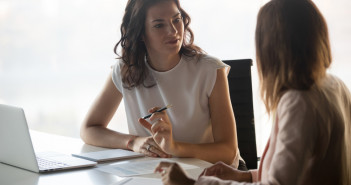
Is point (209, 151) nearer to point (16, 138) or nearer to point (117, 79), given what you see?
point (117, 79)

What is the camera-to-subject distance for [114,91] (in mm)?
2430

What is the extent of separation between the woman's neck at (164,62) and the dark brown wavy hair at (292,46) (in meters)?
1.16

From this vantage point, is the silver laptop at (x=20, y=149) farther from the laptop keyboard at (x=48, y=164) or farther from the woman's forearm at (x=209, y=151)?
the woman's forearm at (x=209, y=151)

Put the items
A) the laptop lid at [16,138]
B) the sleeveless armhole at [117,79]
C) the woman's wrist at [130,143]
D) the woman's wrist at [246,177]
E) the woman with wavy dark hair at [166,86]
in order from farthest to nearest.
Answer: the sleeveless armhole at [117,79], the woman with wavy dark hair at [166,86], the woman's wrist at [130,143], the laptop lid at [16,138], the woman's wrist at [246,177]

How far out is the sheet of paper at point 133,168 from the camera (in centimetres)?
167

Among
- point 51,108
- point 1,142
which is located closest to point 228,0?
point 51,108

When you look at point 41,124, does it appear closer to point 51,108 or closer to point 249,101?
point 51,108

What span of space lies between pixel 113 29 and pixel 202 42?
89 cm

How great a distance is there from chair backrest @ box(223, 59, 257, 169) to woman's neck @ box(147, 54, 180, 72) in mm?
280

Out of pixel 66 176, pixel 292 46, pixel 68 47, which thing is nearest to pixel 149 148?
pixel 66 176

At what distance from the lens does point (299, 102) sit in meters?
1.14

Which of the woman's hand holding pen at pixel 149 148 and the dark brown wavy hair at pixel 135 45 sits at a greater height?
the dark brown wavy hair at pixel 135 45

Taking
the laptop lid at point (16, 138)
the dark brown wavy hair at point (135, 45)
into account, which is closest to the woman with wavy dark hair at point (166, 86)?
the dark brown wavy hair at point (135, 45)

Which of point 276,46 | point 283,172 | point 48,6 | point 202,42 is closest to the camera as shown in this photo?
point 283,172
